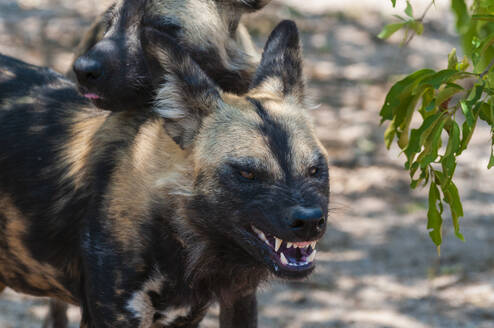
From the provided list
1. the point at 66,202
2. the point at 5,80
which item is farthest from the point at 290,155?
the point at 5,80

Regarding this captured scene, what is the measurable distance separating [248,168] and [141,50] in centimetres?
99

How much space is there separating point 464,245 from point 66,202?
133 inches

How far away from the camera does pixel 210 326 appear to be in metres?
4.88

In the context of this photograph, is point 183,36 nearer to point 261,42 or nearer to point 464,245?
point 464,245

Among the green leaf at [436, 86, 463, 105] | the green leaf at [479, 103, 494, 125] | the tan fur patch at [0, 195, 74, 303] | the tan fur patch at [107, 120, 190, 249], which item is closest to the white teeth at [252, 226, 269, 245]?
the tan fur patch at [107, 120, 190, 249]

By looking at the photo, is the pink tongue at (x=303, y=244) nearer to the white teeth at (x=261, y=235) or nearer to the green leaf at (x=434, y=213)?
the white teeth at (x=261, y=235)

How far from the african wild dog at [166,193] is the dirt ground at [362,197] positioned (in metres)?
0.48

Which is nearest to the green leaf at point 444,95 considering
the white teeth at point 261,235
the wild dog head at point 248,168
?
the wild dog head at point 248,168

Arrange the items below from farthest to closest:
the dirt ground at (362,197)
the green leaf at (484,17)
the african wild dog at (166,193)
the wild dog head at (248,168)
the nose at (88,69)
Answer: the dirt ground at (362,197)
the nose at (88,69)
the african wild dog at (166,193)
the wild dog head at (248,168)
the green leaf at (484,17)

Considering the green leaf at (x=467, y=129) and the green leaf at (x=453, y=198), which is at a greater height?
the green leaf at (x=467, y=129)

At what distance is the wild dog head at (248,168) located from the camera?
2.69 metres

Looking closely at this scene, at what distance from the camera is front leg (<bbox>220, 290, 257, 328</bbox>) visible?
3.46 meters

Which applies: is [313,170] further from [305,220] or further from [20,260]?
[20,260]

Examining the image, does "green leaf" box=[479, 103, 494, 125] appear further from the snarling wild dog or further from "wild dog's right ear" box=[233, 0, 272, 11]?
"wild dog's right ear" box=[233, 0, 272, 11]
